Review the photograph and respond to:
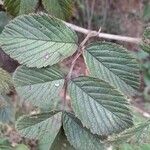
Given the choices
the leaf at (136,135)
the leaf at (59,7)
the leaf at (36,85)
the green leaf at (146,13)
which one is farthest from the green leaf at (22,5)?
the green leaf at (146,13)

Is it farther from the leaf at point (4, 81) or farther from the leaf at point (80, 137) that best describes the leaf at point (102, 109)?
the leaf at point (4, 81)

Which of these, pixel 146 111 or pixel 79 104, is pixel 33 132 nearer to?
pixel 79 104

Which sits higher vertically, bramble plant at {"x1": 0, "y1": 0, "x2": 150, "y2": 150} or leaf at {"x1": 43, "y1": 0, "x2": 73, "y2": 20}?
leaf at {"x1": 43, "y1": 0, "x2": 73, "y2": 20}

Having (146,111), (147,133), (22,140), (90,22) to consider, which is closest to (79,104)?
(147,133)

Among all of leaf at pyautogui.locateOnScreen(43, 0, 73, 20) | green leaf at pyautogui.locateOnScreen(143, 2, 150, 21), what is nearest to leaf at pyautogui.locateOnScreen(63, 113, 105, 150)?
leaf at pyautogui.locateOnScreen(43, 0, 73, 20)

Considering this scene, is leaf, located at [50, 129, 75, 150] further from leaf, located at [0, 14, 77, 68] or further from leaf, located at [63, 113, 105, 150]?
leaf, located at [0, 14, 77, 68]

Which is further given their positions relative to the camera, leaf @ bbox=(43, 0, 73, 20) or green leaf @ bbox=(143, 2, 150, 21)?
green leaf @ bbox=(143, 2, 150, 21)
